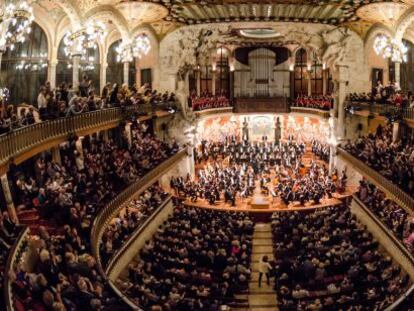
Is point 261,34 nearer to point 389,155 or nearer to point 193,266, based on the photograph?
point 389,155

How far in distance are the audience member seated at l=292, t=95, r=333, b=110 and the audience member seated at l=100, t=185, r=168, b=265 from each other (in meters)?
13.7

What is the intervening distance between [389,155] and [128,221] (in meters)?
11.1

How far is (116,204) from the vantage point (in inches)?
692

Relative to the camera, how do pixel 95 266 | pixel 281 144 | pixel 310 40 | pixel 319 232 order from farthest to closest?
pixel 281 144, pixel 310 40, pixel 319 232, pixel 95 266

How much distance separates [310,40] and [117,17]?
11.7 m

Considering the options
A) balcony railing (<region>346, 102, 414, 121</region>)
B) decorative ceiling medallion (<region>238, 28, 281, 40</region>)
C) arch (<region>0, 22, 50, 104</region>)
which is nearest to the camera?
balcony railing (<region>346, 102, 414, 121</region>)

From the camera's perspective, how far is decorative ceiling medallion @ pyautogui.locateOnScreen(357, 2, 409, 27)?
2389cm

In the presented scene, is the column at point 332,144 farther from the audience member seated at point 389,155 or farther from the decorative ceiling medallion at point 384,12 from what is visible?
the decorative ceiling medallion at point 384,12

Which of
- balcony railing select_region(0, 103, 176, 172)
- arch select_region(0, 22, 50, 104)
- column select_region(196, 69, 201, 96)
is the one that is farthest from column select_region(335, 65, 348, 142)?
arch select_region(0, 22, 50, 104)

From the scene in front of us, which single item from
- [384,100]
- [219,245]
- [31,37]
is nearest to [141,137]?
[31,37]

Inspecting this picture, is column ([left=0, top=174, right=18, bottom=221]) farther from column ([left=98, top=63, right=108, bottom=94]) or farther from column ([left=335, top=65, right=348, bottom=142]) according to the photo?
column ([left=335, top=65, right=348, bottom=142])

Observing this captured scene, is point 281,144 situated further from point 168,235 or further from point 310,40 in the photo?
point 168,235

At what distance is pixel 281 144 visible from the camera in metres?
36.6

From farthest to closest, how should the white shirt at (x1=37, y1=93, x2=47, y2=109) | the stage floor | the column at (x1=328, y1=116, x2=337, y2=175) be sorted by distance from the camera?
the column at (x1=328, y1=116, x2=337, y2=175), the stage floor, the white shirt at (x1=37, y1=93, x2=47, y2=109)
